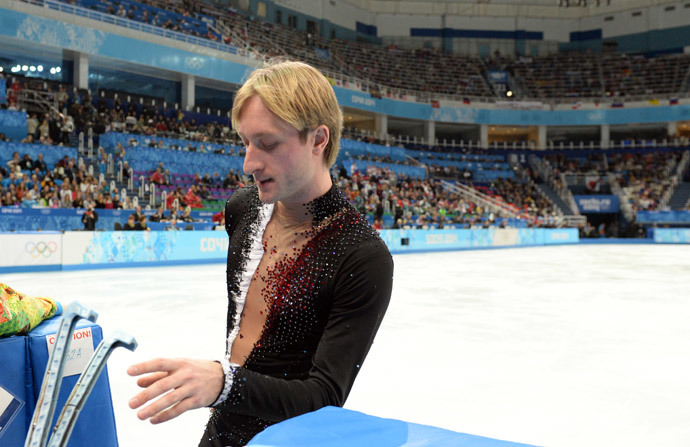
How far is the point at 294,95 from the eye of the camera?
130cm

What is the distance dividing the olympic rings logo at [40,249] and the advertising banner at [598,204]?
32.9m

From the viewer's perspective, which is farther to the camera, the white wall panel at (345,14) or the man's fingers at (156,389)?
the white wall panel at (345,14)

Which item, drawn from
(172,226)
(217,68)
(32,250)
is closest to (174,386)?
(32,250)

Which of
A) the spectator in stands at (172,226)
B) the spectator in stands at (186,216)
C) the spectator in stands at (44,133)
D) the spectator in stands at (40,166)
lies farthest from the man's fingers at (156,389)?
the spectator in stands at (44,133)

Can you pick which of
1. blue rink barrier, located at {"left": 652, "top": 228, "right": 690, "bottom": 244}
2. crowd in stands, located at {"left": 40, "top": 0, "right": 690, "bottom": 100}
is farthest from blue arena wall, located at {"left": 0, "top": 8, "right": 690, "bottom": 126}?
blue rink barrier, located at {"left": 652, "top": 228, "right": 690, "bottom": 244}

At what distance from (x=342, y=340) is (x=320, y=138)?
0.48 meters

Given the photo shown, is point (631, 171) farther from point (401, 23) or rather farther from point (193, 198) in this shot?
point (193, 198)

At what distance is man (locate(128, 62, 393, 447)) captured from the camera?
4.17 feet

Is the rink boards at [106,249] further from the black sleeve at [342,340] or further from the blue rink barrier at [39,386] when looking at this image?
the black sleeve at [342,340]

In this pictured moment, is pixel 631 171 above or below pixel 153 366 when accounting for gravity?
above

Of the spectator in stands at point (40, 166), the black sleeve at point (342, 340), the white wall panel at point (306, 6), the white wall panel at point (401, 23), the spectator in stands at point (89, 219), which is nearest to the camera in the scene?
the black sleeve at point (342, 340)

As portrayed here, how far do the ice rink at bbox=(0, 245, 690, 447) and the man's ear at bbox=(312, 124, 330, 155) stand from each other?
2.23 metres

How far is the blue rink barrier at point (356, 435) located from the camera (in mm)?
967

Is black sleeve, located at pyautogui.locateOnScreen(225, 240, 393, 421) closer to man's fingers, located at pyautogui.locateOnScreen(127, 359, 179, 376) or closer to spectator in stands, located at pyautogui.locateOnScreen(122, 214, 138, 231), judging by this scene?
man's fingers, located at pyautogui.locateOnScreen(127, 359, 179, 376)
